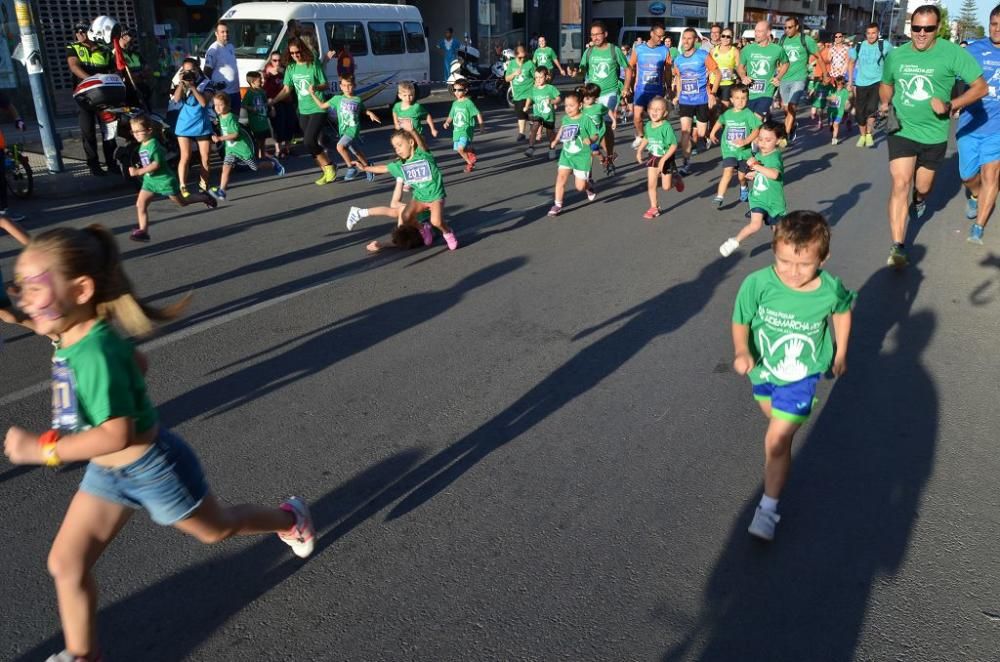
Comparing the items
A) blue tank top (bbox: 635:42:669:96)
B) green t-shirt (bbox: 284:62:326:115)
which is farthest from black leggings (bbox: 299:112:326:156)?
blue tank top (bbox: 635:42:669:96)

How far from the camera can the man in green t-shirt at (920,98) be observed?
6.57 m

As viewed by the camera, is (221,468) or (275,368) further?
(275,368)

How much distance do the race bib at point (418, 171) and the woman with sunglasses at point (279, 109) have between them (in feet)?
22.2

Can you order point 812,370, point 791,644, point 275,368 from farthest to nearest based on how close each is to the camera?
1. point 275,368
2. point 812,370
3. point 791,644

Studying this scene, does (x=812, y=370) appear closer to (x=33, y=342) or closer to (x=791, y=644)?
(x=791, y=644)

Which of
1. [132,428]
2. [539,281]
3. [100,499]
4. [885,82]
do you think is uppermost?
[885,82]

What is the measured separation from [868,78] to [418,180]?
1054 centimetres

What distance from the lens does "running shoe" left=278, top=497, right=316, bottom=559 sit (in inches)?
125

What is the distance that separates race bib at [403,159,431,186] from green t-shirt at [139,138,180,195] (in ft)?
7.72

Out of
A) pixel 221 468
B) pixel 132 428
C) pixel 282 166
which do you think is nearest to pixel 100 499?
pixel 132 428

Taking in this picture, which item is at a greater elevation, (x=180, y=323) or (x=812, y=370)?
(x=812, y=370)

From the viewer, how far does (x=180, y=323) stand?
595 cm

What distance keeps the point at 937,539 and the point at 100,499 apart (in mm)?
3049

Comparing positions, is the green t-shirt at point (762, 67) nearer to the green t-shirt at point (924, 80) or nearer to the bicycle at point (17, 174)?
the green t-shirt at point (924, 80)
